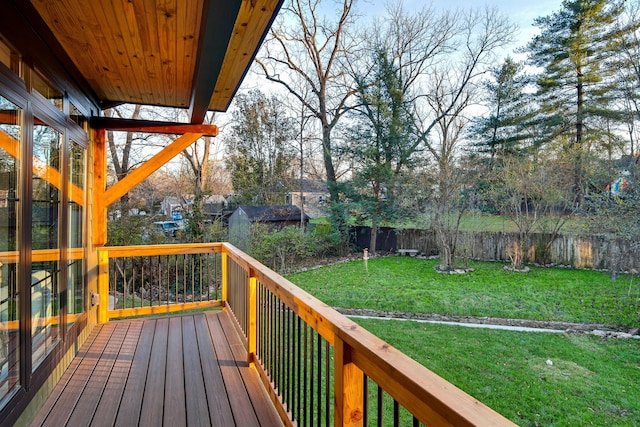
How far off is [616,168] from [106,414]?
1119 centimetres

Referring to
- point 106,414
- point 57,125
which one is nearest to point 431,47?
point 57,125

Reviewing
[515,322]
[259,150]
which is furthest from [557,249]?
[259,150]

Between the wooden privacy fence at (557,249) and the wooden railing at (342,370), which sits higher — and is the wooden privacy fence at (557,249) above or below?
below

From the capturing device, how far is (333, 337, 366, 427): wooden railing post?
117 cm

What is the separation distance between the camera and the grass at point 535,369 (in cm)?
348

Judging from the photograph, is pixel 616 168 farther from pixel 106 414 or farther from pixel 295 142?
pixel 106 414

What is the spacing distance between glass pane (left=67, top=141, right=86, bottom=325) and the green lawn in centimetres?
378

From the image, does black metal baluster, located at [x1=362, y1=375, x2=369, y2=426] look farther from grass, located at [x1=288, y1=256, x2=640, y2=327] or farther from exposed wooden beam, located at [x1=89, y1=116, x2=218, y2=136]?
grass, located at [x1=288, y1=256, x2=640, y2=327]

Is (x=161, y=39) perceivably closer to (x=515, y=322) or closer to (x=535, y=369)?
(x=535, y=369)

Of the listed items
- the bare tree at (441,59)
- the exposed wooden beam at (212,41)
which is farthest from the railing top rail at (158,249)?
the bare tree at (441,59)

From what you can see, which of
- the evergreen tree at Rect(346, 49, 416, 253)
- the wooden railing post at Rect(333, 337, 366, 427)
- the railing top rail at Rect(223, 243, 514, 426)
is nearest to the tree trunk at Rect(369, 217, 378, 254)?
the evergreen tree at Rect(346, 49, 416, 253)

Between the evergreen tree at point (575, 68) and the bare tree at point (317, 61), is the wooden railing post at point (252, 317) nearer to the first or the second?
the bare tree at point (317, 61)

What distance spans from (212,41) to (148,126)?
2203 mm

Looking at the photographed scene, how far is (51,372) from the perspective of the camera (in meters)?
2.29
